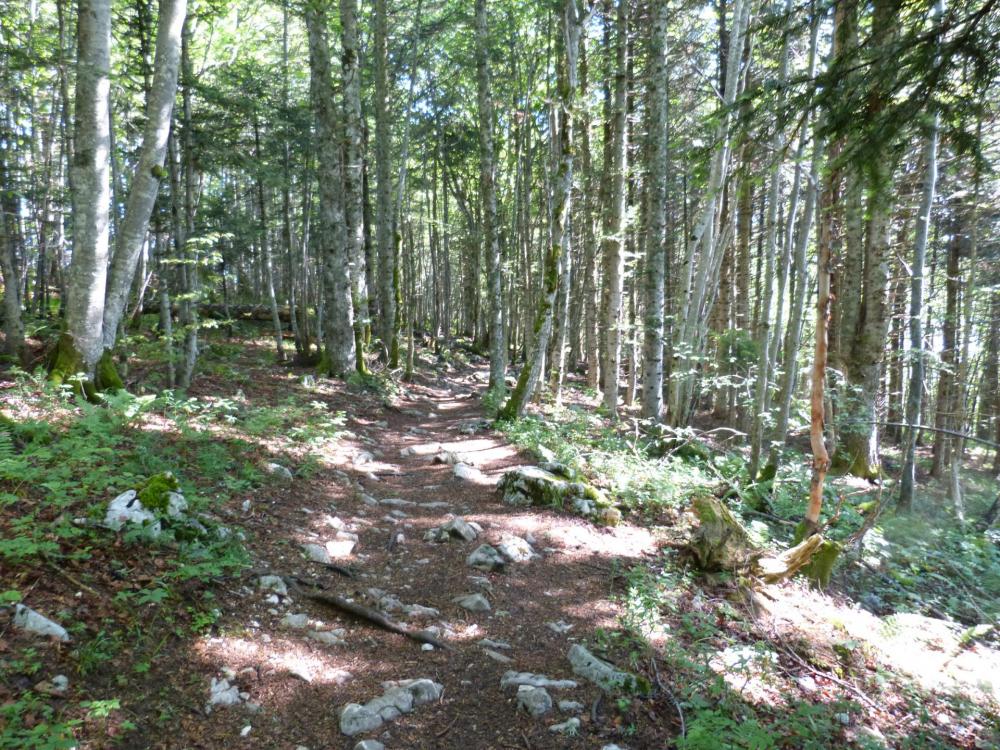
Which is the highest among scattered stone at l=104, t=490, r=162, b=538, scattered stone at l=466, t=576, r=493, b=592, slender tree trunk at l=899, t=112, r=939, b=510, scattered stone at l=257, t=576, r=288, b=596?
slender tree trunk at l=899, t=112, r=939, b=510

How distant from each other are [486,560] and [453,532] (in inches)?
25.8

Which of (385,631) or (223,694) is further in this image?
(385,631)

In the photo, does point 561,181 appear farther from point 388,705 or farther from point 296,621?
point 388,705

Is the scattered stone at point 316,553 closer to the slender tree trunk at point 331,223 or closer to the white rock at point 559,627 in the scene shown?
the white rock at point 559,627

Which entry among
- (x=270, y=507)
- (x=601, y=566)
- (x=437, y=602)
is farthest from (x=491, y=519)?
(x=270, y=507)

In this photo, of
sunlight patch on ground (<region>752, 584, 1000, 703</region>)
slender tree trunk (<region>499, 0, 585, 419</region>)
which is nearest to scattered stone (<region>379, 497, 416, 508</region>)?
sunlight patch on ground (<region>752, 584, 1000, 703</region>)

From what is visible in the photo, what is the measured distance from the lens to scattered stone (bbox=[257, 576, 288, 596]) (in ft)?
13.1

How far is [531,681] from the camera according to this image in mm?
3393

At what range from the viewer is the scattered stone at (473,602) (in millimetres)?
4348

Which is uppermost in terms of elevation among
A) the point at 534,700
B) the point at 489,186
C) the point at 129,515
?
the point at 489,186

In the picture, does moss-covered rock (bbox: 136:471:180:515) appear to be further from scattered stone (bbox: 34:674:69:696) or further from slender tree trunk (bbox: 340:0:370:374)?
slender tree trunk (bbox: 340:0:370:374)

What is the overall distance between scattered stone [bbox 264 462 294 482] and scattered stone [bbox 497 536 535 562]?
268cm

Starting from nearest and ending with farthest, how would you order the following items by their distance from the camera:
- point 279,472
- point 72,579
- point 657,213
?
point 72,579
point 279,472
point 657,213

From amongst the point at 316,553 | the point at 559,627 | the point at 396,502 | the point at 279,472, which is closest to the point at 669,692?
the point at 559,627
